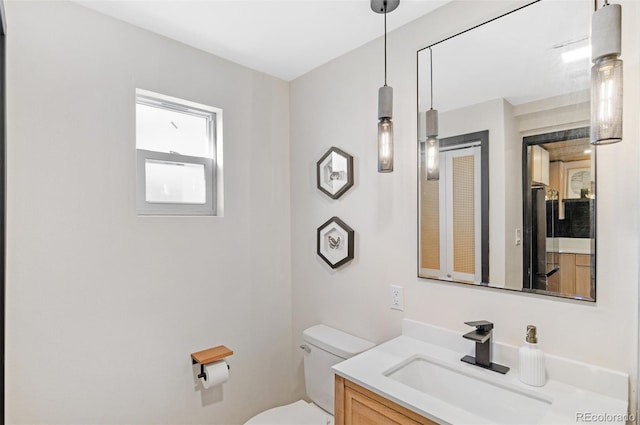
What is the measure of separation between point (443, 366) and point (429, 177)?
2.71ft

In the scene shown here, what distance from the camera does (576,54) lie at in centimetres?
120

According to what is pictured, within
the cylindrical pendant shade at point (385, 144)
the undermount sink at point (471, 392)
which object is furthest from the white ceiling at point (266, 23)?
the undermount sink at point (471, 392)

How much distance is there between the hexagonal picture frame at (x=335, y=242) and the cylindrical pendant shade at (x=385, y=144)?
54 cm

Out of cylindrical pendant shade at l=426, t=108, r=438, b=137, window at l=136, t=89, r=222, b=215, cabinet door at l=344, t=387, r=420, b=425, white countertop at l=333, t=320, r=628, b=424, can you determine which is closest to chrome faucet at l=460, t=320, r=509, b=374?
white countertop at l=333, t=320, r=628, b=424

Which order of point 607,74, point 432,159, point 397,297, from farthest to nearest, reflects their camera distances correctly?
1. point 397,297
2. point 432,159
3. point 607,74

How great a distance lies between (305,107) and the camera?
2.24 metres

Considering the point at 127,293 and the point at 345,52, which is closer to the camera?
the point at 127,293

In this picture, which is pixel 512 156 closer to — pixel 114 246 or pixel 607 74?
pixel 607 74

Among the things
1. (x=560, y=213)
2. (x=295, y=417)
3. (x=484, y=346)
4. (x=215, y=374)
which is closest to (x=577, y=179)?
(x=560, y=213)

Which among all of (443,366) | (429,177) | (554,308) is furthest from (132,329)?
(554,308)

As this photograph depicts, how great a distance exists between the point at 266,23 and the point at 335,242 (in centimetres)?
122

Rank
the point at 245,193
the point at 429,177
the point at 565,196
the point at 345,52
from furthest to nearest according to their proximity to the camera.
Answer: the point at 245,193 < the point at 345,52 < the point at 429,177 < the point at 565,196

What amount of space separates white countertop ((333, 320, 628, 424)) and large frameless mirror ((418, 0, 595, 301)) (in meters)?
0.26

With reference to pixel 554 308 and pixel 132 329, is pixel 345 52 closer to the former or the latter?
Answer: pixel 554 308
